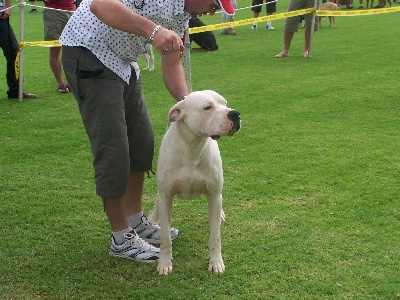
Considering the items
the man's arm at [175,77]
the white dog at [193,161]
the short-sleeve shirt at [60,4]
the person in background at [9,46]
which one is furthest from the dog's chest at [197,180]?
the short-sleeve shirt at [60,4]

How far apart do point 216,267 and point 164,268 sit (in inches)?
12.2

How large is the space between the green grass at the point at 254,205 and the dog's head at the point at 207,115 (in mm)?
886

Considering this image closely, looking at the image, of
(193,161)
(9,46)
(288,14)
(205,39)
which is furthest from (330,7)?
(193,161)

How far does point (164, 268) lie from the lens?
368cm

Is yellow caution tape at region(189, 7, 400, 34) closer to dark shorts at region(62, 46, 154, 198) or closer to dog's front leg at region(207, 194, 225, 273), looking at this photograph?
dark shorts at region(62, 46, 154, 198)

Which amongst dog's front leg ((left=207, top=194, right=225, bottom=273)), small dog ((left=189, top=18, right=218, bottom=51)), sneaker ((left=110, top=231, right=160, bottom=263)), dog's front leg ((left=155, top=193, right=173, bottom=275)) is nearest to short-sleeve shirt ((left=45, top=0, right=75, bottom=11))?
small dog ((left=189, top=18, right=218, bottom=51))

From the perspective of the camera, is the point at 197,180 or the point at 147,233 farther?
the point at 147,233

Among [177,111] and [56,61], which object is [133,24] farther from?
[56,61]

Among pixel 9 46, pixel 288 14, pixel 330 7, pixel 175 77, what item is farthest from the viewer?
pixel 330 7

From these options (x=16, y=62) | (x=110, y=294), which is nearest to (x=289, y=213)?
(x=110, y=294)

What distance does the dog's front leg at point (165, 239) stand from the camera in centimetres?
369

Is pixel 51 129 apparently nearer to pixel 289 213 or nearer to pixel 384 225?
pixel 289 213

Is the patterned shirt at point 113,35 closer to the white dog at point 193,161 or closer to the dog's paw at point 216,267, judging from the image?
the white dog at point 193,161

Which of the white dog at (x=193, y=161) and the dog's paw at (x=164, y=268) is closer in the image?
the white dog at (x=193, y=161)
